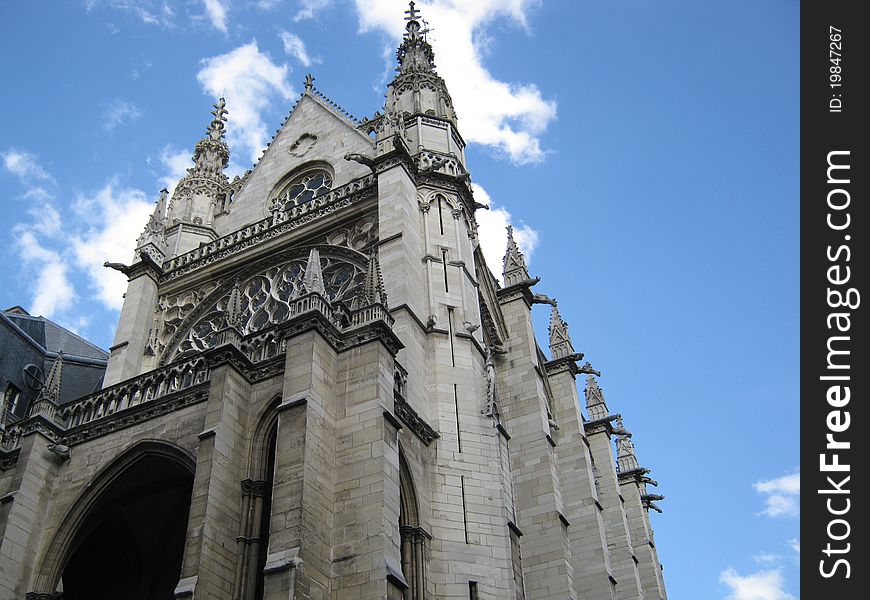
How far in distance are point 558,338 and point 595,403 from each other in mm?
3496

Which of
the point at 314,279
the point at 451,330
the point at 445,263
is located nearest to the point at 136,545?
the point at 314,279

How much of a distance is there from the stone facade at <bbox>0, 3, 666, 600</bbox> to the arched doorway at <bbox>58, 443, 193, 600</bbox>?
0.04 m

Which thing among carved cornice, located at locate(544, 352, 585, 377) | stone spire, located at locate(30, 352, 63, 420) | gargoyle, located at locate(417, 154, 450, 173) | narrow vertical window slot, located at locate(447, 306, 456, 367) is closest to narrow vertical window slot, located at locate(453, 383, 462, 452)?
narrow vertical window slot, located at locate(447, 306, 456, 367)

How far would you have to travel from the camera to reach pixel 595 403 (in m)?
29.0

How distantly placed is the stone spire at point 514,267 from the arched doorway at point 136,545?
11232 mm

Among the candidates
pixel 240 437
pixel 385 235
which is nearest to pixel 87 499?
pixel 240 437

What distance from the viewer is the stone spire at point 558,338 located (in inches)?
1030

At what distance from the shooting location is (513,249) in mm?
24750

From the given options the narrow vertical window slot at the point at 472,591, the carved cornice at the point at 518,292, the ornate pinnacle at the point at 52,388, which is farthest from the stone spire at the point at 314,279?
the carved cornice at the point at 518,292

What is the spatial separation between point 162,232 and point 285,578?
16.0 metres

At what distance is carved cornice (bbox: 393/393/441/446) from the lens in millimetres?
14242

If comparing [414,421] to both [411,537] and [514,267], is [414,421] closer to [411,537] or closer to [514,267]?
[411,537]
